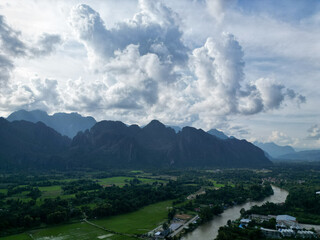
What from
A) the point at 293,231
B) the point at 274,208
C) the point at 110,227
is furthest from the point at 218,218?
the point at 110,227

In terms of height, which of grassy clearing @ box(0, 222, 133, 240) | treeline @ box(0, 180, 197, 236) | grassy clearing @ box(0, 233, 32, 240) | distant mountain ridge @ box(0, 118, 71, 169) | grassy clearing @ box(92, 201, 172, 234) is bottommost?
grassy clearing @ box(0, 233, 32, 240)

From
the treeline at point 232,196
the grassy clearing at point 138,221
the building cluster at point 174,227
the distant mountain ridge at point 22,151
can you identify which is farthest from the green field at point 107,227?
the distant mountain ridge at point 22,151

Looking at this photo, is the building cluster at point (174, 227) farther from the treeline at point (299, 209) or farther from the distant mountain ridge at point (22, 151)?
the distant mountain ridge at point (22, 151)

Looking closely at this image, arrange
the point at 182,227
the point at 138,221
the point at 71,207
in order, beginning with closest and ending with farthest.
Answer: the point at 182,227 → the point at 138,221 → the point at 71,207

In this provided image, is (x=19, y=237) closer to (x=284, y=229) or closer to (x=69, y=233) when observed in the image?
(x=69, y=233)

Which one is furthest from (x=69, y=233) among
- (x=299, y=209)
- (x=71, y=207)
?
(x=299, y=209)

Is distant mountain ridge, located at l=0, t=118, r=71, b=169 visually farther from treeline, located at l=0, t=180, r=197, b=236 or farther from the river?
the river

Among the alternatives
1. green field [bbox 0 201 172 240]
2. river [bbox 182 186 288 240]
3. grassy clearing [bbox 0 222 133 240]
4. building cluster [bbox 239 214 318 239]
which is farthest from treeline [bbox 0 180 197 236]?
building cluster [bbox 239 214 318 239]

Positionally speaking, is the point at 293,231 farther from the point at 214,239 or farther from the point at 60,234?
the point at 60,234
